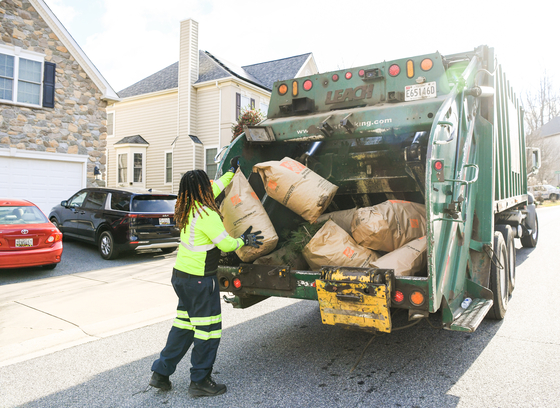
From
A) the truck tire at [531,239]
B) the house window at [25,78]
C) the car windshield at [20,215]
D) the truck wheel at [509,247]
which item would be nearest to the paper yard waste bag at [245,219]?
the truck wheel at [509,247]

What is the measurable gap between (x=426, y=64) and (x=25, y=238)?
21.1 feet

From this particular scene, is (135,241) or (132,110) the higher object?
(132,110)

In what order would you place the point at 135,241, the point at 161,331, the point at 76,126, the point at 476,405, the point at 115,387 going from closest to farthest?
the point at 476,405 → the point at 115,387 → the point at 161,331 → the point at 135,241 → the point at 76,126

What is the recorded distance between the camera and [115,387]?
3.15 meters

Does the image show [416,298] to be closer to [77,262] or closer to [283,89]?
[283,89]

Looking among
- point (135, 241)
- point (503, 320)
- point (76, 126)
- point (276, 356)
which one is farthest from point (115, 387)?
point (76, 126)

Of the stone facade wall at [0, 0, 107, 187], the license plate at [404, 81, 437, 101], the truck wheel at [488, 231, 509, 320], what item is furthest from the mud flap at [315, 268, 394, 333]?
the stone facade wall at [0, 0, 107, 187]

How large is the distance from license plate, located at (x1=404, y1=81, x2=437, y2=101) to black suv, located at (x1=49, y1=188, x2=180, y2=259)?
6.25 meters

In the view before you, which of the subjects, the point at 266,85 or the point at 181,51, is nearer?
the point at 181,51

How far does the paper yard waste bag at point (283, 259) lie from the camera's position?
11.8 feet

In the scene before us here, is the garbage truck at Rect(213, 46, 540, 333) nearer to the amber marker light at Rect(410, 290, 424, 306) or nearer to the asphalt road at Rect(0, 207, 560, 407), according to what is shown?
the amber marker light at Rect(410, 290, 424, 306)

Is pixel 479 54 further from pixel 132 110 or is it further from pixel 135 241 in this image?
pixel 132 110

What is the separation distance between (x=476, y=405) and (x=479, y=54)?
3132 mm

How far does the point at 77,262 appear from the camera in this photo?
332 inches
